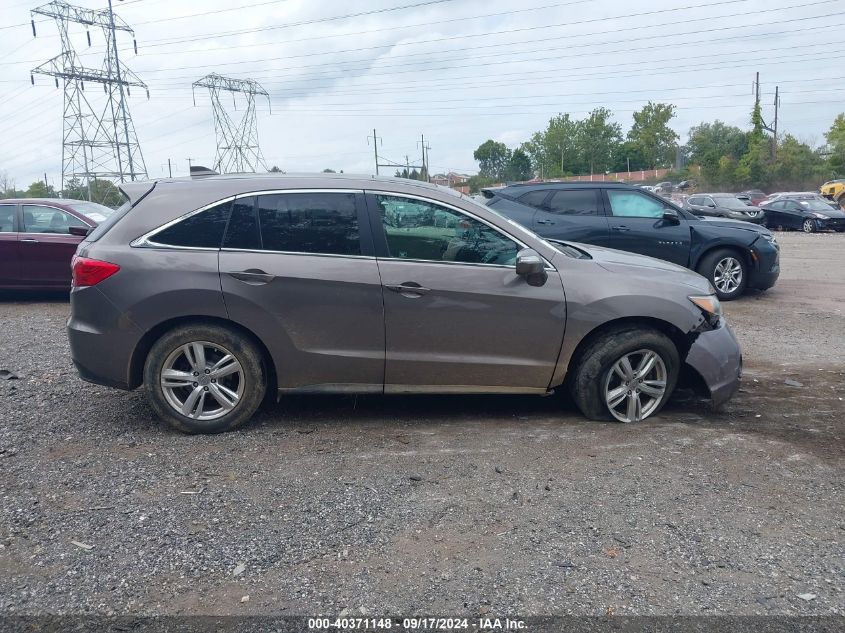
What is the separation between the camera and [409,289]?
15.8 ft

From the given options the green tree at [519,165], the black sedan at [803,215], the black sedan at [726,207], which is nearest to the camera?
the black sedan at [726,207]

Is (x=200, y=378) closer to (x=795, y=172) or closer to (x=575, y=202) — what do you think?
(x=575, y=202)

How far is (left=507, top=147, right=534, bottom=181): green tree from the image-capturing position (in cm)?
7438

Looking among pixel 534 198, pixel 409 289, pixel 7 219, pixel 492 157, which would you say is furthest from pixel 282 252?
pixel 492 157

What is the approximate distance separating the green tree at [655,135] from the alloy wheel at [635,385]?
264 feet

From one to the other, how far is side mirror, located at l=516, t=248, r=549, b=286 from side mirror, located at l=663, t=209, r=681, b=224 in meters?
6.12

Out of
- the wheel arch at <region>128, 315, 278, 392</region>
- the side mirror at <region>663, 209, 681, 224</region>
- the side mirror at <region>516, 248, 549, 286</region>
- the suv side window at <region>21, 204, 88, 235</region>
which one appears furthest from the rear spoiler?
the side mirror at <region>663, 209, 681, 224</region>

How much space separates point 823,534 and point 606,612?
1373 mm

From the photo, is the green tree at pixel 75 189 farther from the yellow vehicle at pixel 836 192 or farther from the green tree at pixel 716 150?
the green tree at pixel 716 150

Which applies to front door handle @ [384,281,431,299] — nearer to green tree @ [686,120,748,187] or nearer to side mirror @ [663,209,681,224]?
side mirror @ [663,209,681,224]

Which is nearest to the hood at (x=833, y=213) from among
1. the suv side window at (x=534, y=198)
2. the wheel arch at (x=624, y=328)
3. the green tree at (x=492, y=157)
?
the suv side window at (x=534, y=198)

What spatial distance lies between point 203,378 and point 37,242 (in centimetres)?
694

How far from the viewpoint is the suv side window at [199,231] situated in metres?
4.84

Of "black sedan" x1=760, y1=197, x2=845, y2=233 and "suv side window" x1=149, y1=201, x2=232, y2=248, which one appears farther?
"black sedan" x1=760, y1=197, x2=845, y2=233
